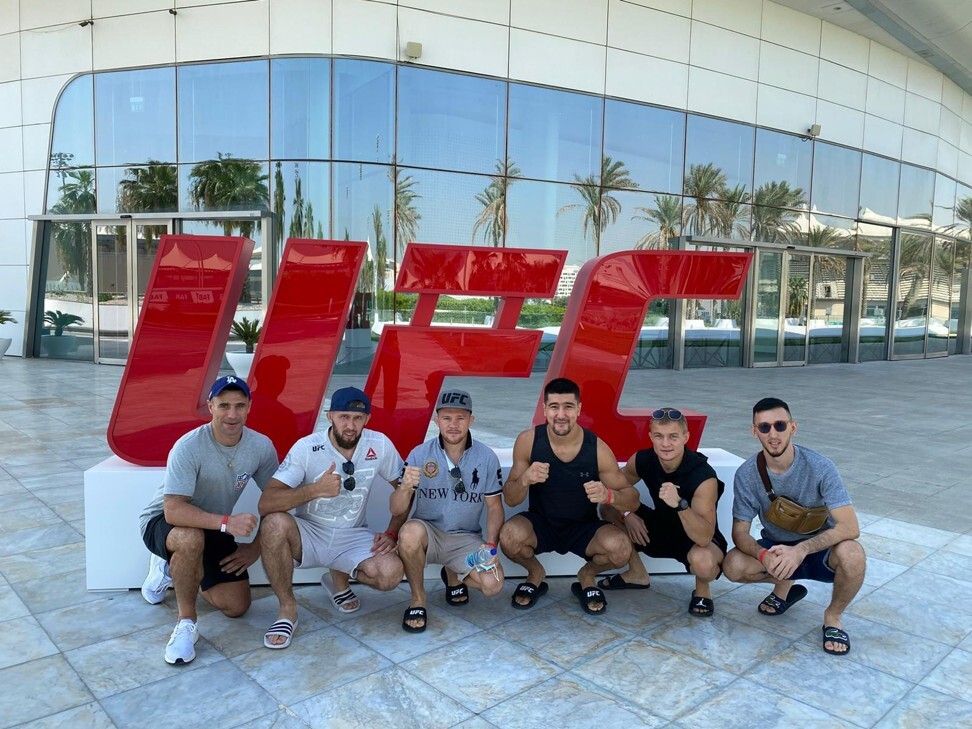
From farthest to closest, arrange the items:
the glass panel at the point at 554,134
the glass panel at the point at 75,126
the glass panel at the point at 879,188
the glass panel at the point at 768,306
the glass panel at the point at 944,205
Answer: the glass panel at the point at 944,205, the glass panel at the point at 879,188, the glass panel at the point at 768,306, the glass panel at the point at 75,126, the glass panel at the point at 554,134

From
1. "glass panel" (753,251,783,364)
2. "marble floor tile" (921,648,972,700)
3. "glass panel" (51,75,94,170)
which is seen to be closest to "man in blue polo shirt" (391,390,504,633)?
"marble floor tile" (921,648,972,700)

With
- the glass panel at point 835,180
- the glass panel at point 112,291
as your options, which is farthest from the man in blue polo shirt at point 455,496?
the glass panel at point 835,180

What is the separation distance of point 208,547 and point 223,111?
42.3 ft

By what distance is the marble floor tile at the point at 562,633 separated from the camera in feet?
12.5

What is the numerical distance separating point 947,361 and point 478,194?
1738 centimetres

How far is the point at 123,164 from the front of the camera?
51.3 feet

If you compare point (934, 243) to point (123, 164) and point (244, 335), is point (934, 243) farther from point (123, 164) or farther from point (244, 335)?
point (123, 164)

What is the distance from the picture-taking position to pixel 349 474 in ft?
13.6

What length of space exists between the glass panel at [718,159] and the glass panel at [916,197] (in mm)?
6776

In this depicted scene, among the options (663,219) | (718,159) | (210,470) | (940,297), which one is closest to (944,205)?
(940,297)

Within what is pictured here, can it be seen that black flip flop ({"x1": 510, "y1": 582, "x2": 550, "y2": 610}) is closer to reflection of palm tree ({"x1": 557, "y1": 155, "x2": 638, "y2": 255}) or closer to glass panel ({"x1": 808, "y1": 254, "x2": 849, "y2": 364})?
reflection of palm tree ({"x1": 557, "y1": 155, "x2": 638, "y2": 255})

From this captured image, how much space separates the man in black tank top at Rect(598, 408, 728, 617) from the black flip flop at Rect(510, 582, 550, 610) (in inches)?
23.6

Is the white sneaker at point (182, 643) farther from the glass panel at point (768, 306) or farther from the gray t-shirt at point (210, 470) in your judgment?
the glass panel at point (768, 306)

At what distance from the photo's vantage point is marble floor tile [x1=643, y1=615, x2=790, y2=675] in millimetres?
3760
